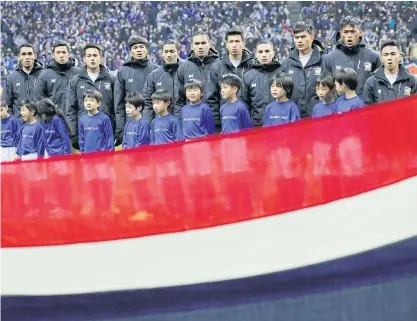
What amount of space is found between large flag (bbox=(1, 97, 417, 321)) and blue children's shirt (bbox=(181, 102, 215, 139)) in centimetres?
332

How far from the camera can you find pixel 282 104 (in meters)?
6.93

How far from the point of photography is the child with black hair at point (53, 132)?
805cm

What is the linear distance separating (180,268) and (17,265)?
2.32ft

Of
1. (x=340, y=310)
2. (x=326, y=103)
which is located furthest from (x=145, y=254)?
(x=326, y=103)

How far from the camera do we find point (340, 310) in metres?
3.91

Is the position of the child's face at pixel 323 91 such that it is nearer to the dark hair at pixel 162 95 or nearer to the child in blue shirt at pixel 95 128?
the dark hair at pixel 162 95

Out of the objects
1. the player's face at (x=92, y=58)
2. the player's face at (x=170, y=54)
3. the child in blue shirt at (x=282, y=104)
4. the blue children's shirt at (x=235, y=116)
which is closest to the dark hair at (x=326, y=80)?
the child in blue shirt at (x=282, y=104)

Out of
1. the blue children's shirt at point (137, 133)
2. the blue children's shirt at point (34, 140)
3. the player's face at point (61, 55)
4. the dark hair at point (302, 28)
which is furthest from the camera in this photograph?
the player's face at point (61, 55)

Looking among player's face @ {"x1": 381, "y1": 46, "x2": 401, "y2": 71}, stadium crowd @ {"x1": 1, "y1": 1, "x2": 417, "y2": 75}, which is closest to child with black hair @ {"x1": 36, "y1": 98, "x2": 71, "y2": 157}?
player's face @ {"x1": 381, "y1": 46, "x2": 401, "y2": 71}

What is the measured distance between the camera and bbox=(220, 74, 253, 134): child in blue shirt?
712 cm

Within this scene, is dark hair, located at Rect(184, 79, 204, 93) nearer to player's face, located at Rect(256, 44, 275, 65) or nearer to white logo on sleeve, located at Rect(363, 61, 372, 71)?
player's face, located at Rect(256, 44, 275, 65)

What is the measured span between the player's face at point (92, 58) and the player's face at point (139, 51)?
1.03 feet

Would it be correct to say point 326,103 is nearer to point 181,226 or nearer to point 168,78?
point 168,78

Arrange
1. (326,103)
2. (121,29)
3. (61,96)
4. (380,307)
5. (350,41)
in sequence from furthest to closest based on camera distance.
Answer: (121,29)
(61,96)
(350,41)
(326,103)
(380,307)
